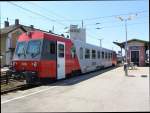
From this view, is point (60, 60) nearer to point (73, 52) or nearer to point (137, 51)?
point (73, 52)

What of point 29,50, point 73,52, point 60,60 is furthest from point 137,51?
point 29,50

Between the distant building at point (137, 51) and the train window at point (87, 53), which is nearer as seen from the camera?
the train window at point (87, 53)

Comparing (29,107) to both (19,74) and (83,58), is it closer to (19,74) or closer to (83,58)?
(19,74)

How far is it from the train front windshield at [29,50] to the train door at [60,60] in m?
1.65

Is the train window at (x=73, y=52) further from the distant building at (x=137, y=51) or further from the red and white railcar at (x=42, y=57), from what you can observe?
the distant building at (x=137, y=51)

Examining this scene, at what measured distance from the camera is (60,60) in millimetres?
16641

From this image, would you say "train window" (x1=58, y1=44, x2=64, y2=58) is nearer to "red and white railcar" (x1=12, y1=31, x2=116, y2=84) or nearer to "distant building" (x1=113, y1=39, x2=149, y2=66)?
"red and white railcar" (x1=12, y1=31, x2=116, y2=84)

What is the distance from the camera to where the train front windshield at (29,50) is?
49.4ft

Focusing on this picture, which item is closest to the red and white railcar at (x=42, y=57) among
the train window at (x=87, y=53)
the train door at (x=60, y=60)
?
the train door at (x=60, y=60)

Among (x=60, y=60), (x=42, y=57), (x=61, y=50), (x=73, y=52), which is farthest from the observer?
(x=73, y=52)

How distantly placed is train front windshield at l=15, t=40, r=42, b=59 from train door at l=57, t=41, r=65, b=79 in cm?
165

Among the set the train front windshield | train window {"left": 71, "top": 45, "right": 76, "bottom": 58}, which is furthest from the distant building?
the train front windshield

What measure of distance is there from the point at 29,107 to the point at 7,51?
41.1 metres

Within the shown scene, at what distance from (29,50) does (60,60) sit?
209 cm
